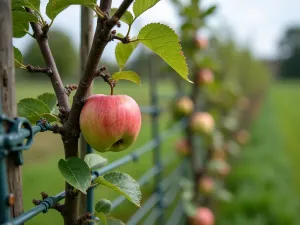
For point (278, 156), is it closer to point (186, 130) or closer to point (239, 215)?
point (239, 215)

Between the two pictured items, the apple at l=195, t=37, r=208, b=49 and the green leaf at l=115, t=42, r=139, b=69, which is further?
the apple at l=195, t=37, r=208, b=49

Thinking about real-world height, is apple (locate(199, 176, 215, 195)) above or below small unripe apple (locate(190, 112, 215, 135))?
below

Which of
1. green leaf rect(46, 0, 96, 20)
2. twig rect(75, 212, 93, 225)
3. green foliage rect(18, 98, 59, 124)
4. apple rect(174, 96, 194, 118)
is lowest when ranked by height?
apple rect(174, 96, 194, 118)

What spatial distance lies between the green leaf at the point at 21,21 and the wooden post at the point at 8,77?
10 centimetres

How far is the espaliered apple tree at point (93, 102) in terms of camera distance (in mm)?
623

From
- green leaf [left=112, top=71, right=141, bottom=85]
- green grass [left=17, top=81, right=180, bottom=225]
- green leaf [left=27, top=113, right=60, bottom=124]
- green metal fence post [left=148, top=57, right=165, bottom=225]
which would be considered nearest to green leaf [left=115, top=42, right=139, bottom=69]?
green leaf [left=112, top=71, right=141, bottom=85]

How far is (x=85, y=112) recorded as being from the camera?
2.09 feet

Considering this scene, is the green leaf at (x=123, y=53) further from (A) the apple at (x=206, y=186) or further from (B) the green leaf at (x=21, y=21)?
(A) the apple at (x=206, y=186)

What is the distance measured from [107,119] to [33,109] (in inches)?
5.3

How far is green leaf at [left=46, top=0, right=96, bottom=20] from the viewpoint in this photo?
23.2 inches

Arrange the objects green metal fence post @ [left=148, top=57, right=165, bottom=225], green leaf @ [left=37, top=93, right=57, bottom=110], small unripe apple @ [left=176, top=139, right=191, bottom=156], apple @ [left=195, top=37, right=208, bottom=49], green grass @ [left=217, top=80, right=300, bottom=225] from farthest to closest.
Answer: green grass @ [left=217, top=80, right=300, bottom=225] < small unripe apple @ [left=176, top=139, right=191, bottom=156] < apple @ [left=195, top=37, right=208, bottom=49] < green metal fence post @ [left=148, top=57, right=165, bottom=225] < green leaf @ [left=37, top=93, right=57, bottom=110]

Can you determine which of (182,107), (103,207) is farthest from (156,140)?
(103,207)

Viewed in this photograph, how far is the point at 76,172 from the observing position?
634 mm

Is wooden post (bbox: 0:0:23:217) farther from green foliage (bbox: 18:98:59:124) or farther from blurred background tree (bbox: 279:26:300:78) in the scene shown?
blurred background tree (bbox: 279:26:300:78)
